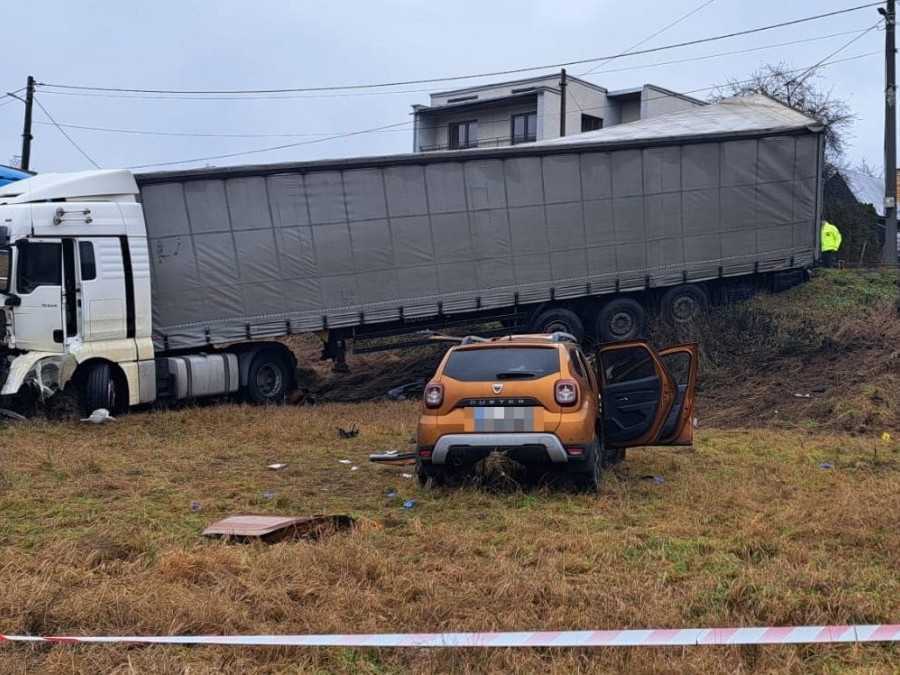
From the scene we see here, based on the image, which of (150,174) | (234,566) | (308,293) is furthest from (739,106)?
(234,566)

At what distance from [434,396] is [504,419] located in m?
0.63

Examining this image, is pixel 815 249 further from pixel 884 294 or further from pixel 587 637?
pixel 587 637

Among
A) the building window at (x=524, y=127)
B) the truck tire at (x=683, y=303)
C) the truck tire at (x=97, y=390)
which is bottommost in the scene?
the truck tire at (x=97, y=390)

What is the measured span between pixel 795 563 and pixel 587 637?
1.83 meters

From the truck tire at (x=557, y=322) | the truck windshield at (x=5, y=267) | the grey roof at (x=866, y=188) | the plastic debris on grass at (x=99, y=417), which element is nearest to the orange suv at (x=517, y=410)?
the plastic debris on grass at (x=99, y=417)

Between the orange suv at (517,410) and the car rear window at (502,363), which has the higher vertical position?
the car rear window at (502,363)

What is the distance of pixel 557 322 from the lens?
53.4 feet

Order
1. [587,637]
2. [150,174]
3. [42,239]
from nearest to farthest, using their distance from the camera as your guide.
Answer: [587,637] < [42,239] < [150,174]

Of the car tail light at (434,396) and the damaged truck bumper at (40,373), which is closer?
the car tail light at (434,396)

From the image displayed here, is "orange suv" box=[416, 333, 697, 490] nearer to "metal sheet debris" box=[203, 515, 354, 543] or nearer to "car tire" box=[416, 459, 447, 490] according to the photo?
"car tire" box=[416, 459, 447, 490]

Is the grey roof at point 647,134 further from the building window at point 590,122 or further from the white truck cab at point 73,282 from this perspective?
the building window at point 590,122

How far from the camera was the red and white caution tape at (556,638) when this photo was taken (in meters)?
3.90

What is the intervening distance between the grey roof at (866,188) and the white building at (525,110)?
7794 mm

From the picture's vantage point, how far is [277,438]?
11180 mm
